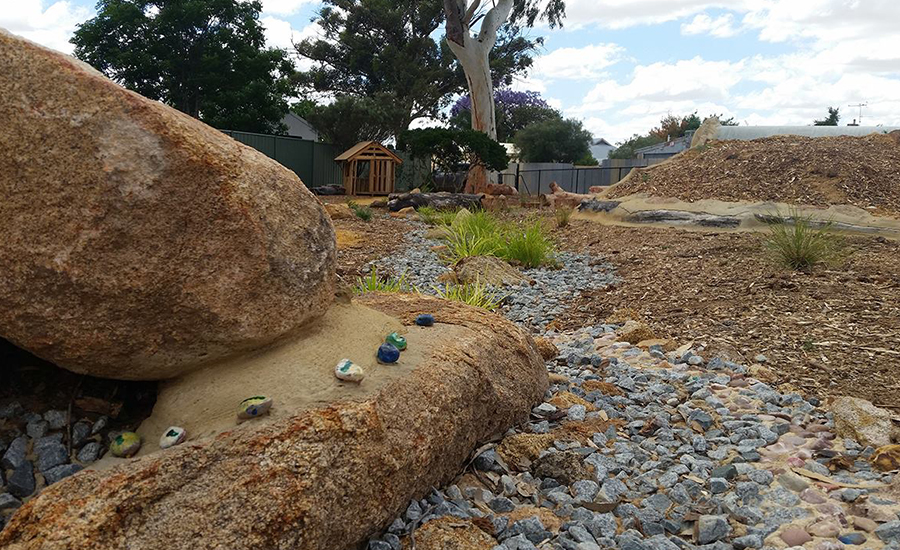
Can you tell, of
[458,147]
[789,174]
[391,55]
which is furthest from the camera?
[391,55]

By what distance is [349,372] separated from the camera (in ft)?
6.76

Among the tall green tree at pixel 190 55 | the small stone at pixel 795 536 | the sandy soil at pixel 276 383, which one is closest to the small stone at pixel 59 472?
the sandy soil at pixel 276 383

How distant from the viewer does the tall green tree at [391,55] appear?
2639cm

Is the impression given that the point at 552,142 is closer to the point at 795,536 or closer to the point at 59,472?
the point at 795,536

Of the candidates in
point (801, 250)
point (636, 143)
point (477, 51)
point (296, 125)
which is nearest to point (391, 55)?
point (296, 125)

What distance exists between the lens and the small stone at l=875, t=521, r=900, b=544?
2.04 meters

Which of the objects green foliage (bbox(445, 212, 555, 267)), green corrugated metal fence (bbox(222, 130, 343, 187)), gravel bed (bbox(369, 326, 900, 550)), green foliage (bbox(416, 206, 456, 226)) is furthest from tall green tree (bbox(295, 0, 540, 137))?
gravel bed (bbox(369, 326, 900, 550))

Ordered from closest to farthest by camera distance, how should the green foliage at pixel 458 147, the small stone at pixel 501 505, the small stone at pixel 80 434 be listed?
the small stone at pixel 80 434, the small stone at pixel 501 505, the green foliage at pixel 458 147

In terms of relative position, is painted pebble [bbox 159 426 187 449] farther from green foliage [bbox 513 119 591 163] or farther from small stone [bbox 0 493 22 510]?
green foliage [bbox 513 119 591 163]

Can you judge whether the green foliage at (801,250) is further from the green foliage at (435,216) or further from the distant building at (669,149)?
the distant building at (669,149)

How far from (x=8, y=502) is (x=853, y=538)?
2361 millimetres

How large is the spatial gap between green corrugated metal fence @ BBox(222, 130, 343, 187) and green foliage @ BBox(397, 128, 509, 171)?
3613mm

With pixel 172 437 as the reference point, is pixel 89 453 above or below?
below

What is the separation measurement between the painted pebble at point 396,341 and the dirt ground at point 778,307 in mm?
2083
